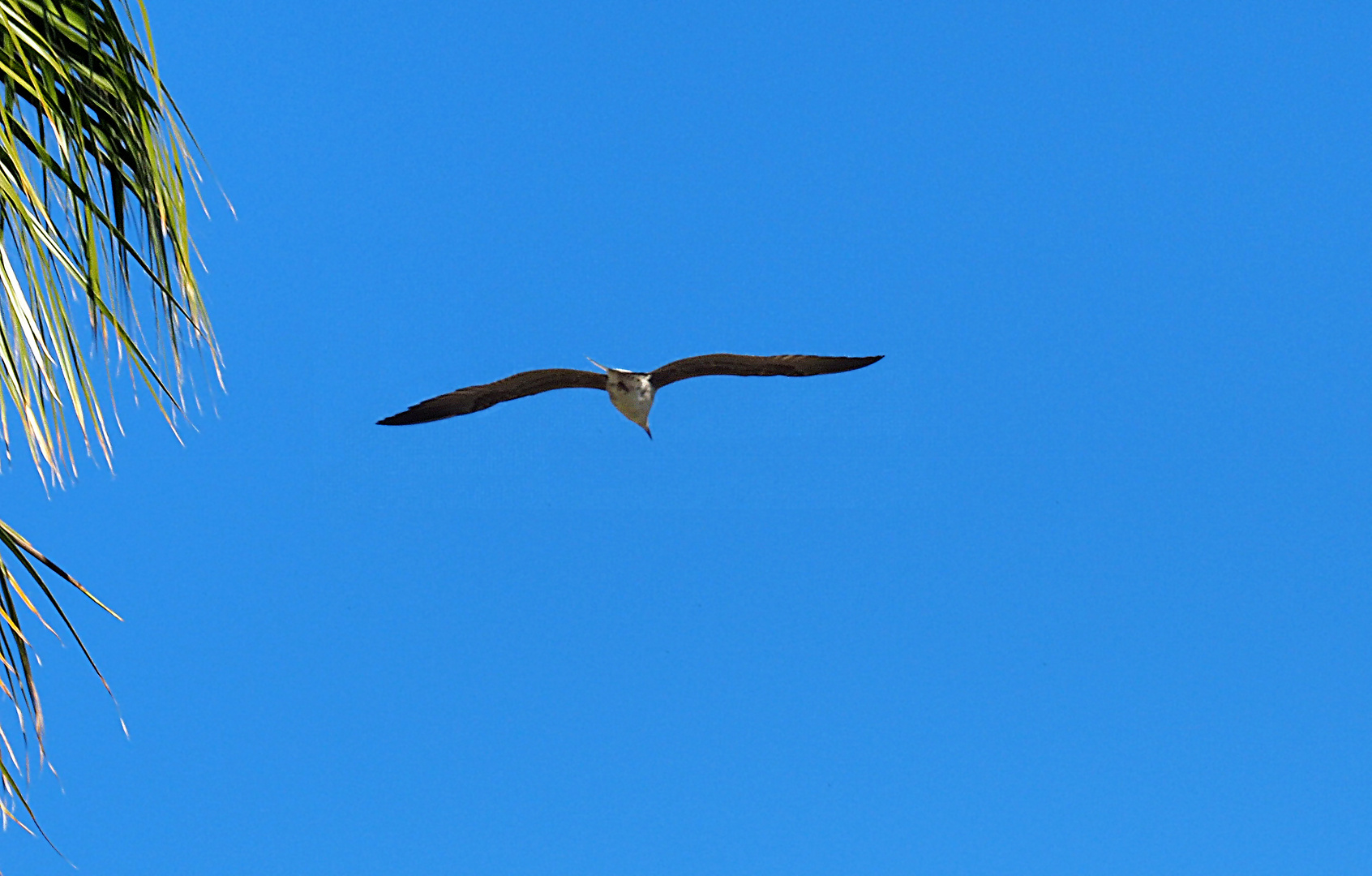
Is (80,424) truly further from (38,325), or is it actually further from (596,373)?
(596,373)

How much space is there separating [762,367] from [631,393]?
2.77 feet

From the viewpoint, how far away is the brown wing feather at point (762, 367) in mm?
7500

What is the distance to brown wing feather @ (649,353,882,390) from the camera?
7.50 meters

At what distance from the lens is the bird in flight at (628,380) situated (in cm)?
755

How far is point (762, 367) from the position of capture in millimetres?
7547

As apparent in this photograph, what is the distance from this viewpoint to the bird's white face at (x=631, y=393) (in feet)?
25.1

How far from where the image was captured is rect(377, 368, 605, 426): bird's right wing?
7.80 meters

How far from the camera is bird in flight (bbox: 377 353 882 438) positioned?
7551mm

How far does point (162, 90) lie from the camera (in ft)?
12.9

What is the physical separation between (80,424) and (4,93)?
93 cm

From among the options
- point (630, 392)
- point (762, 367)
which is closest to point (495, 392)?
point (630, 392)

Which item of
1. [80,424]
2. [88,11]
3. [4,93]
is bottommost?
[80,424]

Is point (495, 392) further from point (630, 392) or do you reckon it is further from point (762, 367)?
point (762, 367)

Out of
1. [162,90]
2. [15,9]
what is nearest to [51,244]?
[15,9]
